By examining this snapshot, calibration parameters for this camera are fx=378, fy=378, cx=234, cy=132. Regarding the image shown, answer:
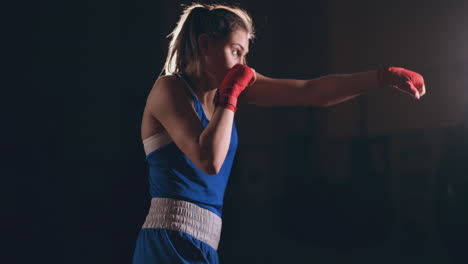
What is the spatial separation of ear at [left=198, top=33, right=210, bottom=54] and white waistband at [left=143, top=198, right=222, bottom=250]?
39 cm

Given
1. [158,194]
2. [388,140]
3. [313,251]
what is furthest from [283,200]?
[158,194]

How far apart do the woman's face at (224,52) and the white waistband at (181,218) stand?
1.11 ft

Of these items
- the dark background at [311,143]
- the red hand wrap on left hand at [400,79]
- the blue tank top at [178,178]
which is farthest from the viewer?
the dark background at [311,143]

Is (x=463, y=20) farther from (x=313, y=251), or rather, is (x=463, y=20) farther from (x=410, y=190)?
(x=313, y=251)

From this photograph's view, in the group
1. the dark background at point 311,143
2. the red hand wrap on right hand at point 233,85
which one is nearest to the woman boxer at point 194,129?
the red hand wrap on right hand at point 233,85

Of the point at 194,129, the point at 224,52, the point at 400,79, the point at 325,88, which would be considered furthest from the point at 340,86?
the point at 194,129

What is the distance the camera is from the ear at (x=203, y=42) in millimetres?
970

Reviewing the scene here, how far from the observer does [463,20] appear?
1613 mm

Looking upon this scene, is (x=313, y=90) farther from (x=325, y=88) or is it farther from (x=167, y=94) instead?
(x=167, y=94)

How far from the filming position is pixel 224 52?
96cm

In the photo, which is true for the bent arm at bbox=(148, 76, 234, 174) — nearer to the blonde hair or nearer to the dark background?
the blonde hair

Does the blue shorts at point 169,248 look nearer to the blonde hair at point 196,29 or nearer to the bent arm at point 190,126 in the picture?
the bent arm at point 190,126

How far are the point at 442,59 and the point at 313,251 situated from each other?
988 millimetres

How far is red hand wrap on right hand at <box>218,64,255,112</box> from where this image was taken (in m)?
0.83
